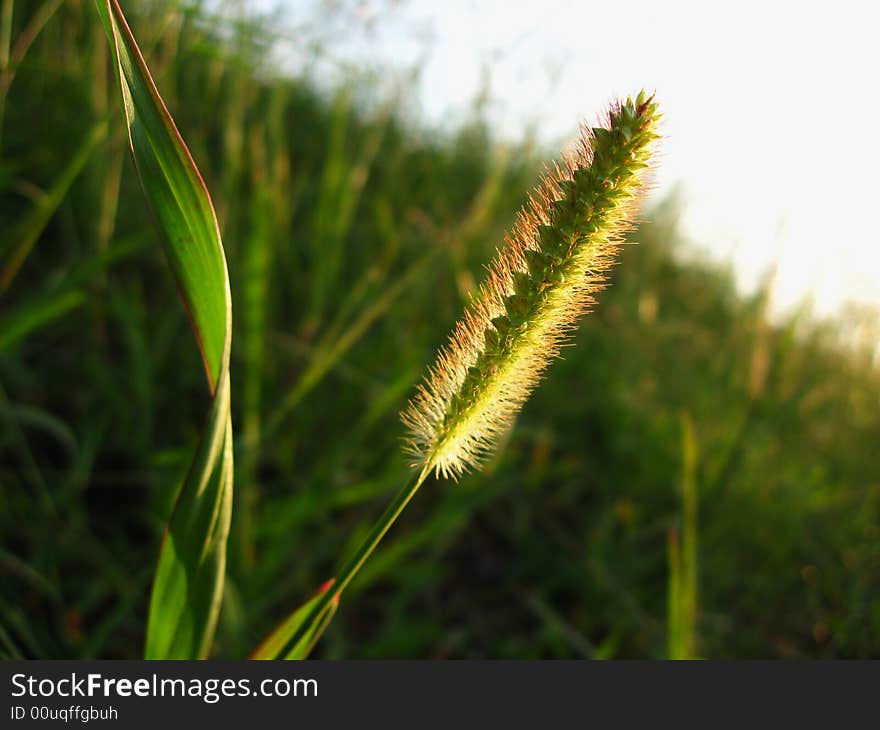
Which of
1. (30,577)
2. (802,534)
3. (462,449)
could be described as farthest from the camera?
(802,534)

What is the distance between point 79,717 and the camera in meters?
0.80

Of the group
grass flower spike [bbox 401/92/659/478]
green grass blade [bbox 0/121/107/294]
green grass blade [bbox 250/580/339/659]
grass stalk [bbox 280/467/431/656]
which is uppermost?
green grass blade [bbox 0/121/107/294]

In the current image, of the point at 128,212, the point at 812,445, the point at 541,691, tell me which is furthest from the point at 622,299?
the point at 541,691

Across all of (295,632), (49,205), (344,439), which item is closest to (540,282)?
(295,632)

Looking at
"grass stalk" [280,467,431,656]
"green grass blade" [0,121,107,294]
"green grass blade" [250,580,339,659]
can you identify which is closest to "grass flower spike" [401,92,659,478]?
"grass stalk" [280,467,431,656]

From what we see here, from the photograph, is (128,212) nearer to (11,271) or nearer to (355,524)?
(11,271)

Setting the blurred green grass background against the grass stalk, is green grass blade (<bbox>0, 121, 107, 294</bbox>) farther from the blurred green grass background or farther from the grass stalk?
the grass stalk

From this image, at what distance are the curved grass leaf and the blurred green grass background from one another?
1.65 ft

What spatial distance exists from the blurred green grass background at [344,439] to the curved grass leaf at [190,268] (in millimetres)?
504

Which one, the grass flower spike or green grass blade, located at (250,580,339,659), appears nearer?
Answer: the grass flower spike

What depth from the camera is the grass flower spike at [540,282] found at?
575mm

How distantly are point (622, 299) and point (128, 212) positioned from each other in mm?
2130

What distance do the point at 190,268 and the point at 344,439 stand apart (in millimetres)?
1252

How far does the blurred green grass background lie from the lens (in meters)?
1.42
